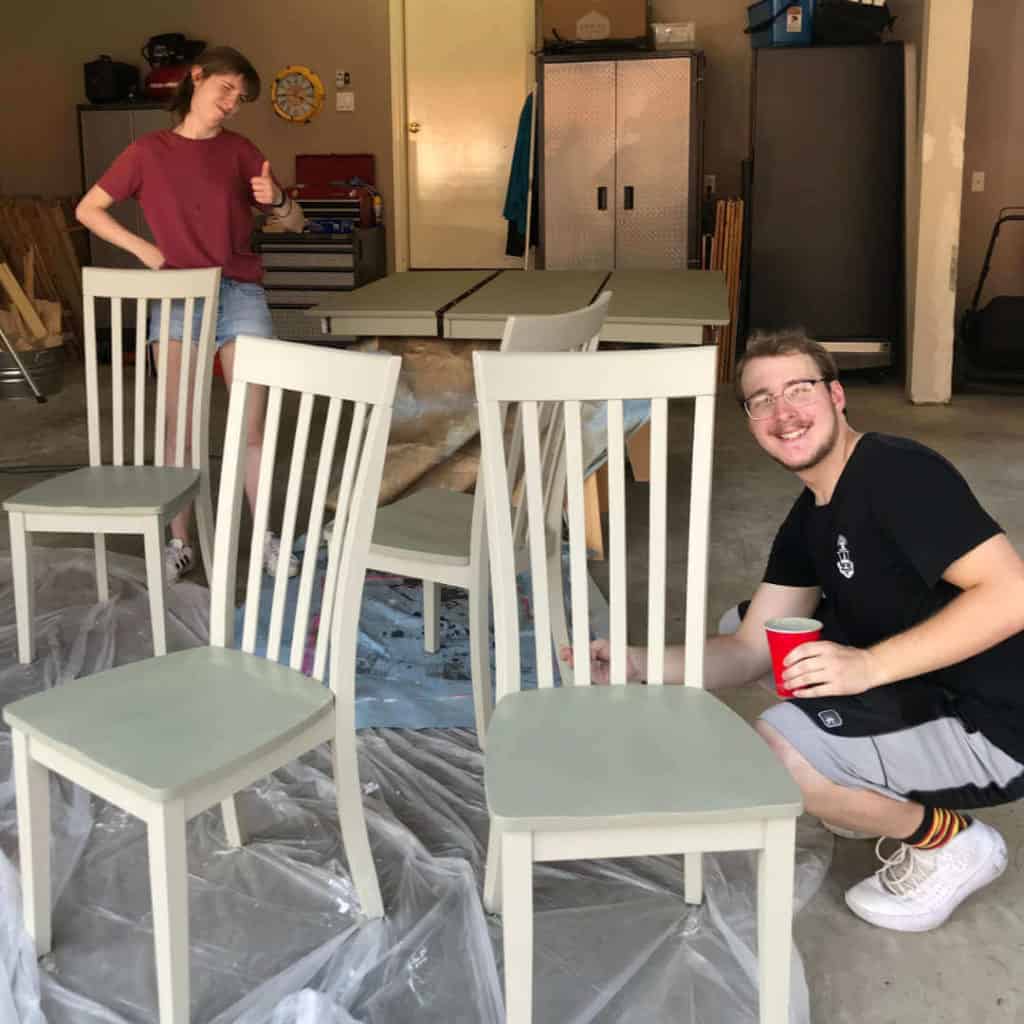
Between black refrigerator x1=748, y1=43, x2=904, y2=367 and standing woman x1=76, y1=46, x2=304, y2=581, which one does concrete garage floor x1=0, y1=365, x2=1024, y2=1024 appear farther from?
standing woman x1=76, y1=46, x2=304, y2=581

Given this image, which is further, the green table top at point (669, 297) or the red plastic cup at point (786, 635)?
the green table top at point (669, 297)

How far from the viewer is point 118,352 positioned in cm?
331

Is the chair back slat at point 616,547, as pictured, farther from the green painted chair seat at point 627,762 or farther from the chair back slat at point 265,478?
the chair back slat at point 265,478

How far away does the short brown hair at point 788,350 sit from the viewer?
6.34 ft

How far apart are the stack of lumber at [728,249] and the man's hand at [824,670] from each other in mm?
5637

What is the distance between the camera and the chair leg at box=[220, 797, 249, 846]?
7.40ft

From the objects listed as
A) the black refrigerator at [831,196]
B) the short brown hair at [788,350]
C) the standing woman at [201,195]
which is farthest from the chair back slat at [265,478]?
the black refrigerator at [831,196]

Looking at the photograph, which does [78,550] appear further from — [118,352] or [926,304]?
[926,304]

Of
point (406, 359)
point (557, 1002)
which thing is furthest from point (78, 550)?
point (557, 1002)

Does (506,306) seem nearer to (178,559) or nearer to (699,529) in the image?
(178,559)

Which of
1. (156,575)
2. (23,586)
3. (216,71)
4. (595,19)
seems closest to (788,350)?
(156,575)

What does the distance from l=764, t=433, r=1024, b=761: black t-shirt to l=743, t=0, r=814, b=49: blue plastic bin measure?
5710 millimetres

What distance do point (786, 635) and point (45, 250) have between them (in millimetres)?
7318

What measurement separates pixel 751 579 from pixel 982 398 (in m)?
3.50
